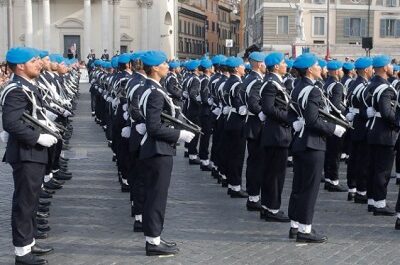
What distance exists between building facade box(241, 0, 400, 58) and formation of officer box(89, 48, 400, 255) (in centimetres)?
5018

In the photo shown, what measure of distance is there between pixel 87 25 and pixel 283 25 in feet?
64.2

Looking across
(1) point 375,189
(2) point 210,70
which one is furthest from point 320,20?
(1) point 375,189

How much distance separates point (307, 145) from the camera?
8305 mm

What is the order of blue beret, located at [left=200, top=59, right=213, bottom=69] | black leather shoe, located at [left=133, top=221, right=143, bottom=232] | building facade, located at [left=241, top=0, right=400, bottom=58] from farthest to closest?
1. building facade, located at [left=241, top=0, right=400, bottom=58]
2. blue beret, located at [left=200, top=59, right=213, bottom=69]
3. black leather shoe, located at [left=133, top=221, right=143, bottom=232]

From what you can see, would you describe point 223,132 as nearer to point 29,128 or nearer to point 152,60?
point 152,60

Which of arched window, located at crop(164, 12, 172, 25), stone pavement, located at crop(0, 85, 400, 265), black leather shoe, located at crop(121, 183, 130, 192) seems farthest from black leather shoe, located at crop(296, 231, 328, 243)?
arched window, located at crop(164, 12, 172, 25)

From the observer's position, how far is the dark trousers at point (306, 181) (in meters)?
8.37

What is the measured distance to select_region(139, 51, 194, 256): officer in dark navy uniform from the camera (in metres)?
7.64

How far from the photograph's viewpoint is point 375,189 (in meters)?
10.0

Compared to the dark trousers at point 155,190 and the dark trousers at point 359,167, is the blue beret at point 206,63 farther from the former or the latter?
the dark trousers at point 155,190

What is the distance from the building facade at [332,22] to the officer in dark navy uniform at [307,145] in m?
54.3

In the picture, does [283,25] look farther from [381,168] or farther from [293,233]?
[293,233]

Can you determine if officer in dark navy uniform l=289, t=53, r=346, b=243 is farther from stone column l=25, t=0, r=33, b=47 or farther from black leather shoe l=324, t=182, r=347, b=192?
stone column l=25, t=0, r=33, b=47

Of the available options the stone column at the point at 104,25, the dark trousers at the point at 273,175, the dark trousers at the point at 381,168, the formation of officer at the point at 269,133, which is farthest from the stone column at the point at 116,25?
the dark trousers at the point at 273,175
